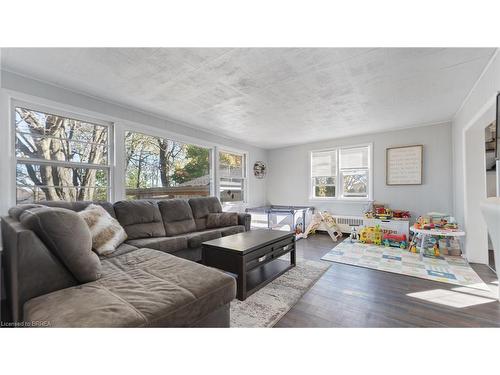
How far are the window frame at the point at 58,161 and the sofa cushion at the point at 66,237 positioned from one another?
4.97 ft

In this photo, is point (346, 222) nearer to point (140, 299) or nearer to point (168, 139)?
point (168, 139)

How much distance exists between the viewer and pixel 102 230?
219cm

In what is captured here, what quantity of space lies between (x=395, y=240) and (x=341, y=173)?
74.5 inches

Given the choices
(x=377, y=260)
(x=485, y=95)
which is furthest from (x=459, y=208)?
(x=485, y=95)

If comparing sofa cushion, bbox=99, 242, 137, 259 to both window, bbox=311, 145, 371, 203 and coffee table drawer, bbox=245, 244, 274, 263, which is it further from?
window, bbox=311, 145, 371, 203

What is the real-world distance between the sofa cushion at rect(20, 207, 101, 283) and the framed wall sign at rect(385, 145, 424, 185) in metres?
5.24

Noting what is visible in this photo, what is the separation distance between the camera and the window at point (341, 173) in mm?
5031

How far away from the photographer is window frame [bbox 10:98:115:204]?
232cm

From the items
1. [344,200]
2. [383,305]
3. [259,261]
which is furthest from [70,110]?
[344,200]

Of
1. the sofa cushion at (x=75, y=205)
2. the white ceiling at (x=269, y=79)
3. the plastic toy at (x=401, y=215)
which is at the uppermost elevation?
the white ceiling at (x=269, y=79)

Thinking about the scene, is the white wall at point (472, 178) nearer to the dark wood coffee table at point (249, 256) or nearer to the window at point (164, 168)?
the dark wood coffee table at point (249, 256)

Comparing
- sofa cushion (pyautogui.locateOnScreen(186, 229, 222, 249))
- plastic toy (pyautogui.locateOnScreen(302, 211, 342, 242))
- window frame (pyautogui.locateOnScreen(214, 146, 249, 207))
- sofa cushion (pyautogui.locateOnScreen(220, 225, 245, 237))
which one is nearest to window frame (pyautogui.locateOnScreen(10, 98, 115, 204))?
sofa cushion (pyautogui.locateOnScreen(186, 229, 222, 249))

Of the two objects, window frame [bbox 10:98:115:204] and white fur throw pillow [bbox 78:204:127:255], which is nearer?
white fur throw pillow [bbox 78:204:127:255]

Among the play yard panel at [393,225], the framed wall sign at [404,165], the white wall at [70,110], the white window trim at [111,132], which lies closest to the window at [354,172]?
the framed wall sign at [404,165]
